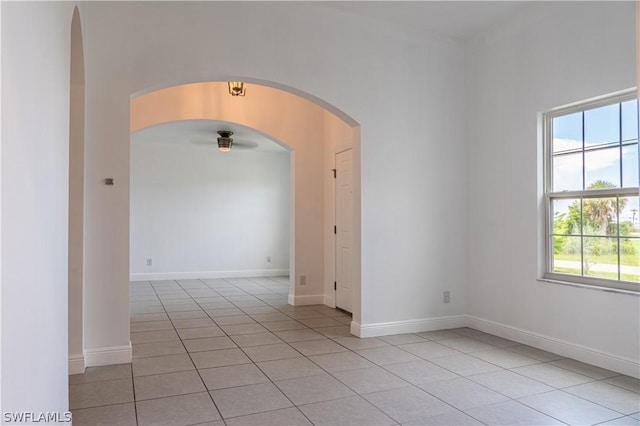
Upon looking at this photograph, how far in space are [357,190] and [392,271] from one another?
91 centimetres

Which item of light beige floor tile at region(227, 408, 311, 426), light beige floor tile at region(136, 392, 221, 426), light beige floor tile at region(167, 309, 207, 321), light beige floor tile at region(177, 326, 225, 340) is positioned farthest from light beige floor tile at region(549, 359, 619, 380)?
light beige floor tile at region(167, 309, 207, 321)

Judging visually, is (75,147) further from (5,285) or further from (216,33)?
(5,285)

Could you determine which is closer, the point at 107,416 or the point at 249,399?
the point at 107,416

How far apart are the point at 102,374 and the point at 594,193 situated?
413 cm

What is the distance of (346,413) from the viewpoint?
252 cm

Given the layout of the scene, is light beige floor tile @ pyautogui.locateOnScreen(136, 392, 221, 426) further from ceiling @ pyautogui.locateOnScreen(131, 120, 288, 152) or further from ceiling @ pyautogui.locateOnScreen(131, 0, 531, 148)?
ceiling @ pyautogui.locateOnScreen(131, 120, 288, 152)

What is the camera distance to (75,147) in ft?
10.8

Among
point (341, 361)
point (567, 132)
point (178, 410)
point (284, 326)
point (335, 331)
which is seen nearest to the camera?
point (178, 410)

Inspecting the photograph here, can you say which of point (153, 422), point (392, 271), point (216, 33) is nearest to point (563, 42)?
point (392, 271)

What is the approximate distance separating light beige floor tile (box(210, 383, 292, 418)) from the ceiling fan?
5.27m

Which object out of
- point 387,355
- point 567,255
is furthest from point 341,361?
point 567,255

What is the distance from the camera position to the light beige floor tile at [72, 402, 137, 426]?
7.81ft

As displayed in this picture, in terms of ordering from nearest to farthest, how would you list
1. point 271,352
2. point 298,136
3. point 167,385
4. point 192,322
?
point 167,385, point 271,352, point 192,322, point 298,136

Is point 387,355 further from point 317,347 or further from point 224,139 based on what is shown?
point 224,139
